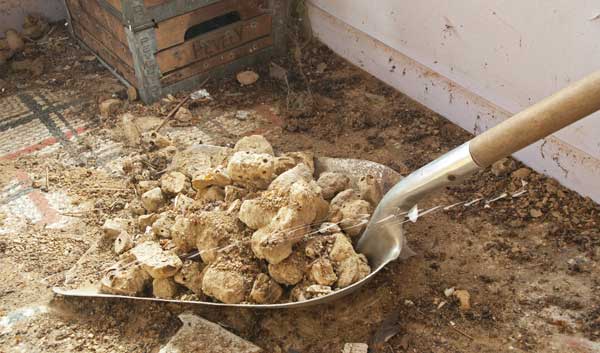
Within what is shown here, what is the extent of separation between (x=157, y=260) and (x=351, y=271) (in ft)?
2.60

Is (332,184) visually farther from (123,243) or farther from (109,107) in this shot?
(109,107)

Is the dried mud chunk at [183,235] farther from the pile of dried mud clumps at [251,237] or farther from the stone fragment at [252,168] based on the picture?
the stone fragment at [252,168]

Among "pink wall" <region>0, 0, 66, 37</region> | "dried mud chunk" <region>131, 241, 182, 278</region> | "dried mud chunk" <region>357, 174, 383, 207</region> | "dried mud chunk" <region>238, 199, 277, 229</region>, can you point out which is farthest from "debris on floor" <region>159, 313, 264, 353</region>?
"pink wall" <region>0, 0, 66, 37</region>

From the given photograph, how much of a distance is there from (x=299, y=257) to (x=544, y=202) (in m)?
1.36

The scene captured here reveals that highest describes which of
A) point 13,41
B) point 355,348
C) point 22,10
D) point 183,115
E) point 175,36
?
point 175,36

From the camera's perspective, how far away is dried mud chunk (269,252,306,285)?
255 cm

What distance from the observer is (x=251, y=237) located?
2.65m

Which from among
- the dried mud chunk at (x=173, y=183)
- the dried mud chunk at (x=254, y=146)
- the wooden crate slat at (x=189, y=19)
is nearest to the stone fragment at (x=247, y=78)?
the wooden crate slat at (x=189, y=19)

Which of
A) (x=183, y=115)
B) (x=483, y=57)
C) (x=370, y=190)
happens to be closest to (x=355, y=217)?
(x=370, y=190)

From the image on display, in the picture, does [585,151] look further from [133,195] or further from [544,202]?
[133,195]

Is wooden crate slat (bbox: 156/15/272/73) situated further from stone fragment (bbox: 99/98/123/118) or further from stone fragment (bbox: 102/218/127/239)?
stone fragment (bbox: 102/218/127/239)

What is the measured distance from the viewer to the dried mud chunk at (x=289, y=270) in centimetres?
255

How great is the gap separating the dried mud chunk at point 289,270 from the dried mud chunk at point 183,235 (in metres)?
0.37

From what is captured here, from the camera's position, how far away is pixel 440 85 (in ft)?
12.4
